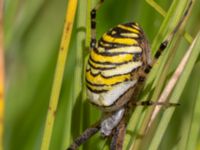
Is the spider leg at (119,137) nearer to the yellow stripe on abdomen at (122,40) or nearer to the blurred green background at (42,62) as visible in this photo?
the blurred green background at (42,62)

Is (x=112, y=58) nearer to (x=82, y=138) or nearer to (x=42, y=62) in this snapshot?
(x=82, y=138)

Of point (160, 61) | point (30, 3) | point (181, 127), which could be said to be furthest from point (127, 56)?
point (30, 3)

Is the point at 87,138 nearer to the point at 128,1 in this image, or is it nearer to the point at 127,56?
the point at 127,56

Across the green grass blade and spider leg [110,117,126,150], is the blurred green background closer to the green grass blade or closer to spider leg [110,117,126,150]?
spider leg [110,117,126,150]

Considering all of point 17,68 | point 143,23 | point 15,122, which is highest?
point 143,23

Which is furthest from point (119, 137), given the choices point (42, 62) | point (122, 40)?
point (42, 62)

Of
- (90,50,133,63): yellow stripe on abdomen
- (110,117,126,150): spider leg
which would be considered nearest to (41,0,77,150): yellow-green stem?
(90,50,133,63): yellow stripe on abdomen

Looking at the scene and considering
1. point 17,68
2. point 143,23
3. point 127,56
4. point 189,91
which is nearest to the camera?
point 127,56

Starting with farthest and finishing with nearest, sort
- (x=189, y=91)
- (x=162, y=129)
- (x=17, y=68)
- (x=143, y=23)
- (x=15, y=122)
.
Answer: (x=17, y=68) < (x=15, y=122) < (x=189, y=91) < (x=143, y=23) < (x=162, y=129)

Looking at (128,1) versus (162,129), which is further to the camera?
(128,1)
